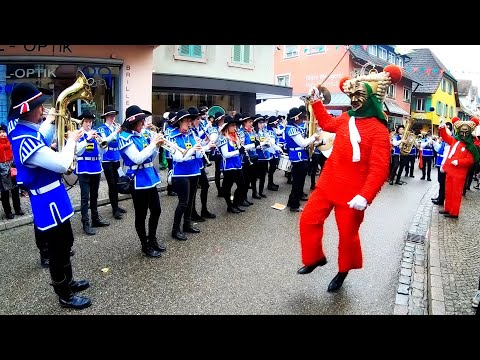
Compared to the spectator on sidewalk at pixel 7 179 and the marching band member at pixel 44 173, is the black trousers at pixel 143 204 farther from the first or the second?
the spectator on sidewalk at pixel 7 179

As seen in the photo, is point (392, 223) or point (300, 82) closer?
point (392, 223)

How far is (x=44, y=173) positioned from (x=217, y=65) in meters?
13.9

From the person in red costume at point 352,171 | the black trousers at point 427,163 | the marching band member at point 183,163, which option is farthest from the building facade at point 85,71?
the black trousers at point 427,163

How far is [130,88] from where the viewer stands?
1205cm

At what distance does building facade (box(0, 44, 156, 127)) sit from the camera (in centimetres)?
1047

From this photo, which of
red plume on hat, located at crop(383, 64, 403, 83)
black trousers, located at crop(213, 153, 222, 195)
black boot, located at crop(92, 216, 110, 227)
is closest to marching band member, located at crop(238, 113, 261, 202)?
black trousers, located at crop(213, 153, 222, 195)

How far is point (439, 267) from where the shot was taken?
491cm

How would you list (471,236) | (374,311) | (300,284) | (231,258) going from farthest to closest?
(471,236), (231,258), (300,284), (374,311)

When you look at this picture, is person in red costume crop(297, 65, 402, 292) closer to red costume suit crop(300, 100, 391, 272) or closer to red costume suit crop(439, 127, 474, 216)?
red costume suit crop(300, 100, 391, 272)

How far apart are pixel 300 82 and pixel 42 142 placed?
26.5m

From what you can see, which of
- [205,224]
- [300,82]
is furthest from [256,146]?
[300,82]

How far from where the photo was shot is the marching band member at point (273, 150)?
1001cm

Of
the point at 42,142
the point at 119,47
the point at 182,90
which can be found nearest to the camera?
the point at 42,142

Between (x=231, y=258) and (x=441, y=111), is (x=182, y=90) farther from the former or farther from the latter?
(x=441, y=111)
